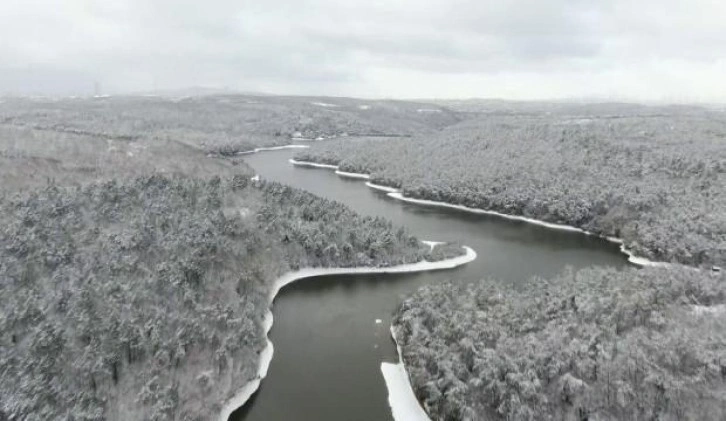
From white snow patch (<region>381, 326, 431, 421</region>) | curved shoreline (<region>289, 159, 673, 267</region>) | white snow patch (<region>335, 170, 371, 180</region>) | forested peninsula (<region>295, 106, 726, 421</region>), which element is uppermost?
forested peninsula (<region>295, 106, 726, 421</region>)

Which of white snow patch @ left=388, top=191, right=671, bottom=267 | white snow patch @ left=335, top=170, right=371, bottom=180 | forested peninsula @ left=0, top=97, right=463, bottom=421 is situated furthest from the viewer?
white snow patch @ left=335, top=170, right=371, bottom=180

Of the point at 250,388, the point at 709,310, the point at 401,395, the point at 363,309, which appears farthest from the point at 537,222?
the point at 250,388

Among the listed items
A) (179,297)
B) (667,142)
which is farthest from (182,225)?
(667,142)

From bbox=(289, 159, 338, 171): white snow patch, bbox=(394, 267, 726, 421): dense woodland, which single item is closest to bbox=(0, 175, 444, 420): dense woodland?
bbox=(394, 267, 726, 421): dense woodland

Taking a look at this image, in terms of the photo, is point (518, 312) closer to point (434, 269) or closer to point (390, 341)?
point (390, 341)

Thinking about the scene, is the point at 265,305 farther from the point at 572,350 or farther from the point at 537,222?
the point at 537,222

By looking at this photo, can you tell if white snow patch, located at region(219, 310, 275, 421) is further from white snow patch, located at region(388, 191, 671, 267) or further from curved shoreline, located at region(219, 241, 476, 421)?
white snow patch, located at region(388, 191, 671, 267)
